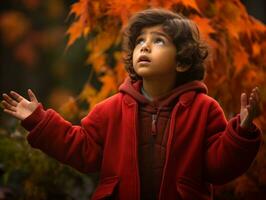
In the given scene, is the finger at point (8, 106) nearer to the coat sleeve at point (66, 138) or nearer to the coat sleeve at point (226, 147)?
the coat sleeve at point (66, 138)

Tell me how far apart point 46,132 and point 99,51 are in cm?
167

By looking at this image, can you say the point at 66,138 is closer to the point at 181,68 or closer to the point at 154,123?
the point at 154,123

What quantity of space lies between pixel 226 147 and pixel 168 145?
293 mm

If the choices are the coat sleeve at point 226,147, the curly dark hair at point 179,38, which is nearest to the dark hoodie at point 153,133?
the curly dark hair at point 179,38

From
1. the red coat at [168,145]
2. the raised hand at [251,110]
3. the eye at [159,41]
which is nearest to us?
the raised hand at [251,110]

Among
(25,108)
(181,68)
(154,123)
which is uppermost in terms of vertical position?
(25,108)

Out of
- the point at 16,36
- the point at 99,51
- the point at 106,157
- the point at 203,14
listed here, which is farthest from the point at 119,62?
the point at 16,36

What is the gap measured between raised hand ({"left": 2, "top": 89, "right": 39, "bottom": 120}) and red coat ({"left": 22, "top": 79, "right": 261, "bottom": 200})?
0.03 m

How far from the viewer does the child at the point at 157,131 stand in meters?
3.29

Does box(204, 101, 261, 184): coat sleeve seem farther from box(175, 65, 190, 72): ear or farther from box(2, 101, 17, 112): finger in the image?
box(2, 101, 17, 112): finger

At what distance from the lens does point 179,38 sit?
3.44m

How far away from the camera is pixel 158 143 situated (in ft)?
11.0

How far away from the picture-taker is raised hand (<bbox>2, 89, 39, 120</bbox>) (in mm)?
3328

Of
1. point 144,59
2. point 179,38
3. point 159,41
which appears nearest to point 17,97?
point 144,59
